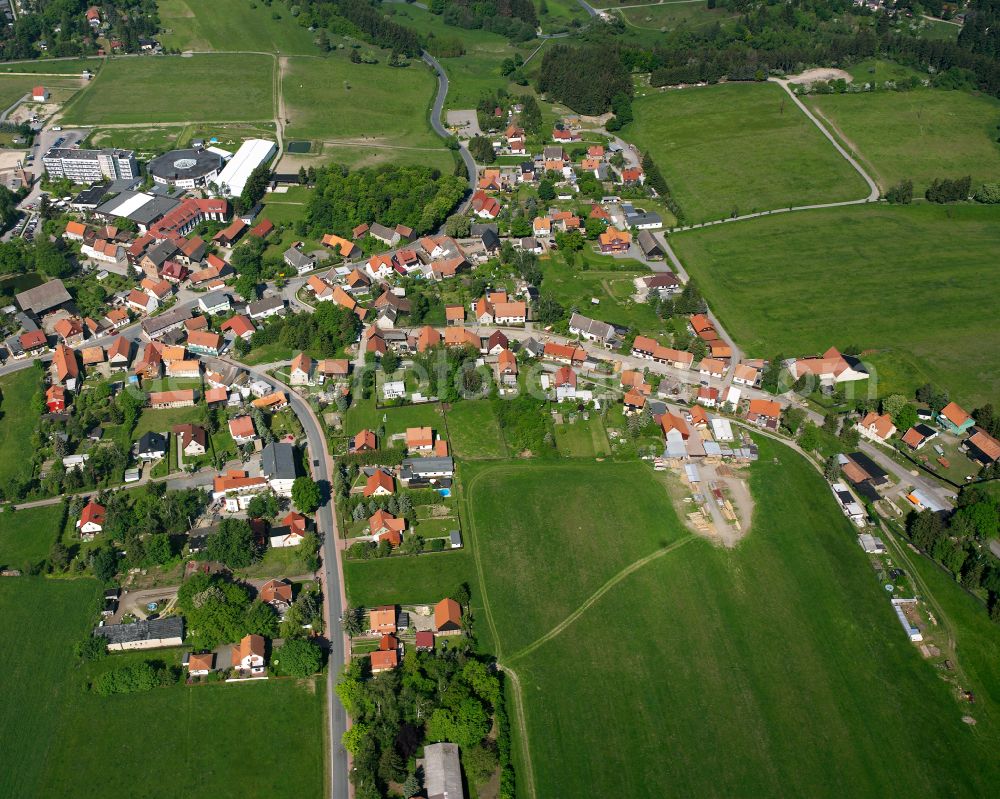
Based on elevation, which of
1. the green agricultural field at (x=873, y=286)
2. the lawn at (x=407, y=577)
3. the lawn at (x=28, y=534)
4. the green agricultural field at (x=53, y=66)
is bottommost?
the green agricultural field at (x=873, y=286)

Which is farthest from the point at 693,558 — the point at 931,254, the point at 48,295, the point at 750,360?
the point at 48,295

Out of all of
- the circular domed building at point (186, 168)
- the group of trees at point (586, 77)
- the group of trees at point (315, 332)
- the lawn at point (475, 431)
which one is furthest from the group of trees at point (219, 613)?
the group of trees at point (586, 77)

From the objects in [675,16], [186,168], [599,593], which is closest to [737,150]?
[675,16]

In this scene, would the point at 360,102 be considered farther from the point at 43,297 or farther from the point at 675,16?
the point at 675,16

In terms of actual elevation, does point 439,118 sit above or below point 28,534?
below

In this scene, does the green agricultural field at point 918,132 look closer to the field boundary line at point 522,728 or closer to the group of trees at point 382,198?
the group of trees at point 382,198

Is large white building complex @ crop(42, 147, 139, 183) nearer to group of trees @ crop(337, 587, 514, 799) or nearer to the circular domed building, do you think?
the circular domed building

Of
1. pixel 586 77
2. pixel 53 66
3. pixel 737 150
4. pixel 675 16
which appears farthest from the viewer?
pixel 675 16
